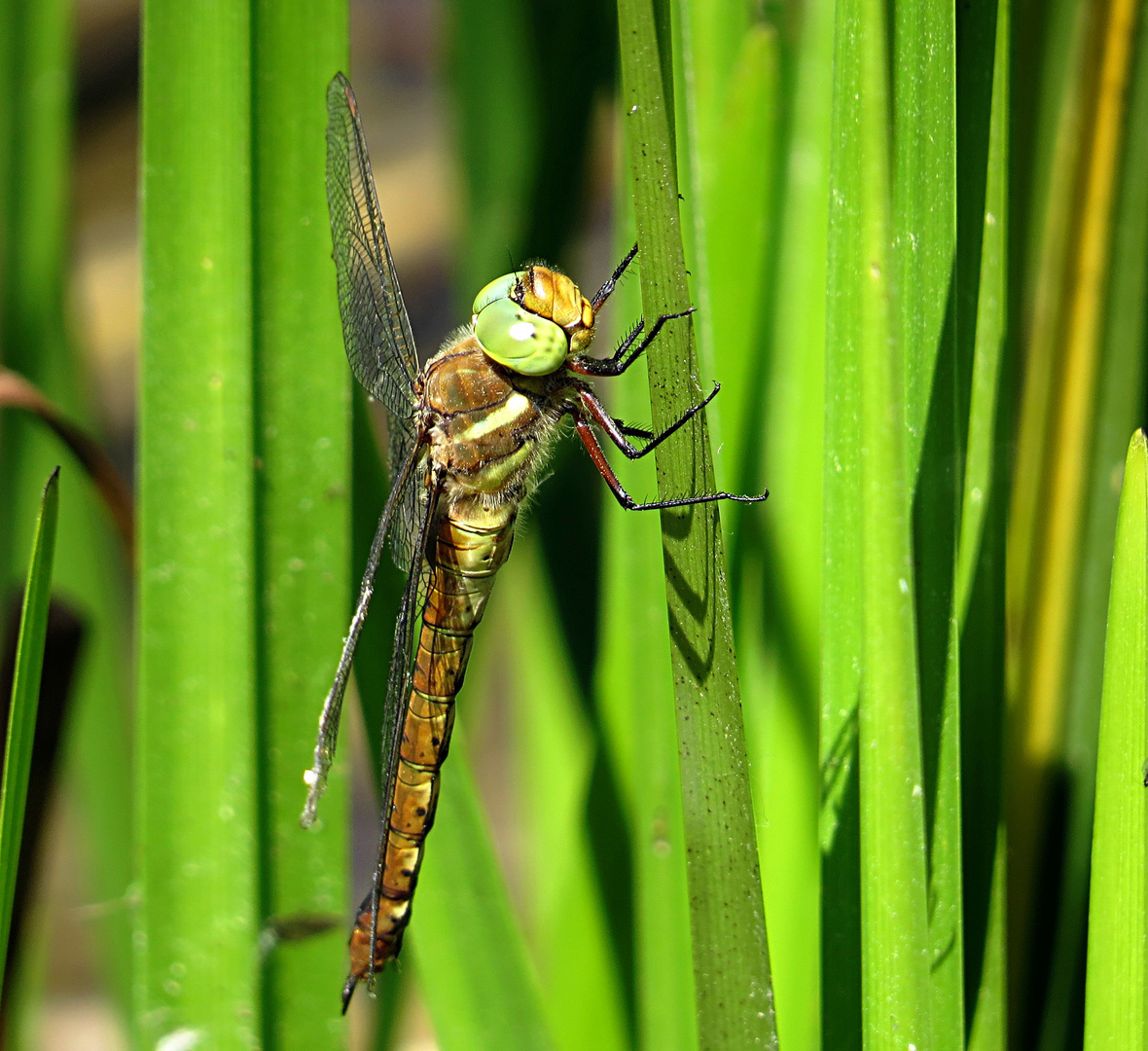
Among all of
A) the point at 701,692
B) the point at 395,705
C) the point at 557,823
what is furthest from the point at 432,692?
the point at 557,823

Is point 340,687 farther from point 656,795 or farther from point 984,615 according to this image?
point 984,615

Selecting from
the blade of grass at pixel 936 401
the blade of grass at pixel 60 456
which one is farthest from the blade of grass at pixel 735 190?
the blade of grass at pixel 60 456

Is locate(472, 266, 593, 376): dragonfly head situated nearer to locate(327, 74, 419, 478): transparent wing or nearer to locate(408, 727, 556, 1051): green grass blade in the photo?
locate(327, 74, 419, 478): transparent wing

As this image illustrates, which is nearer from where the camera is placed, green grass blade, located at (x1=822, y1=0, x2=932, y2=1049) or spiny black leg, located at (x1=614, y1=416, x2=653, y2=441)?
green grass blade, located at (x1=822, y1=0, x2=932, y2=1049)

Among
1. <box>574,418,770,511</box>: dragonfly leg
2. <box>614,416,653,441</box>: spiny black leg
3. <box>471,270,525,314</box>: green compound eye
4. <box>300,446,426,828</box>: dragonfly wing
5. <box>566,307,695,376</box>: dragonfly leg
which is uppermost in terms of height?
<box>471,270,525,314</box>: green compound eye

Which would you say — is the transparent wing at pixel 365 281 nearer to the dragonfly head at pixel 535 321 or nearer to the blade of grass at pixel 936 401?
the dragonfly head at pixel 535 321

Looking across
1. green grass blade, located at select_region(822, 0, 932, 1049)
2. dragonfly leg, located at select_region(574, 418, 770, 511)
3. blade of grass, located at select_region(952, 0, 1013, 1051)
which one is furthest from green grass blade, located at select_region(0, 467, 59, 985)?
blade of grass, located at select_region(952, 0, 1013, 1051)

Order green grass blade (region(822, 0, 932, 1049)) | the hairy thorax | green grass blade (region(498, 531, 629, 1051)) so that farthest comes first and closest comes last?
green grass blade (region(498, 531, 629, 1051)), the hairy thorax, green grass blade (region(822, 0, 932, 1049))
